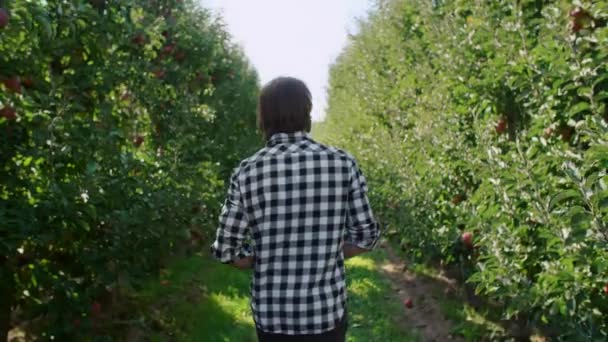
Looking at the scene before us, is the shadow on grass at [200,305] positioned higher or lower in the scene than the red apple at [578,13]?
lower

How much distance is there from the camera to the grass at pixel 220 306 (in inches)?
181

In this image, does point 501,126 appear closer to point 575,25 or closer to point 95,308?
point 575,25

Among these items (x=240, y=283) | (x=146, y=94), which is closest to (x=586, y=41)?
(x=146, y=94)

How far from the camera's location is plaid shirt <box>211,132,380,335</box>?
1798mm

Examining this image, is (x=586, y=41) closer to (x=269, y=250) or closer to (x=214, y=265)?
(x=269, y=250)

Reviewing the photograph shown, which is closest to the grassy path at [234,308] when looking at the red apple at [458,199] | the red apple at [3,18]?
the red apple at [458,199]

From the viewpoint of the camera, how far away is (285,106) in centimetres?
186

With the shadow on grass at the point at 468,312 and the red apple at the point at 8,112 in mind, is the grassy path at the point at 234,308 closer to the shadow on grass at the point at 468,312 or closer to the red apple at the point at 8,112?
the shadow on grass at the point at 468,312

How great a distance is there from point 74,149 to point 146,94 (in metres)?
2.44

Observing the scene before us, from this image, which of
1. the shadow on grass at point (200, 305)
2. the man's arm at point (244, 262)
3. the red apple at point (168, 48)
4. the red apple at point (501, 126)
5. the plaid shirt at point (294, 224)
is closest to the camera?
the plaid shirt at point (294, 224)

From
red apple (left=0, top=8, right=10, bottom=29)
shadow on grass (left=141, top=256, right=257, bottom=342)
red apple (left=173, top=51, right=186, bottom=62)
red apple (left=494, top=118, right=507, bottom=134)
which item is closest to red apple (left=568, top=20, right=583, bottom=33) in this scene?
red apple (left=494, top=118, right=507, bottom=134)

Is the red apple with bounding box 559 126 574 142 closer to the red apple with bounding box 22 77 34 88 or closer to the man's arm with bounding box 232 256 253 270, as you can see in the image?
the man's arm with bounding box 232 256 253 270

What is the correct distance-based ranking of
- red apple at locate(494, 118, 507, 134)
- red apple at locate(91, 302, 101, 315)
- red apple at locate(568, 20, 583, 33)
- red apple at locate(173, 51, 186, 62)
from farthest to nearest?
red apple at locate(173, 51, 186, 62) < red apple at locate(494, 118, 507, 134) < red apple at locate(91, 302, 101, 315) < red apple at locate(568, 20, 583, 33)

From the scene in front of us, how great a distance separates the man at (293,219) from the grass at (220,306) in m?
2.71
